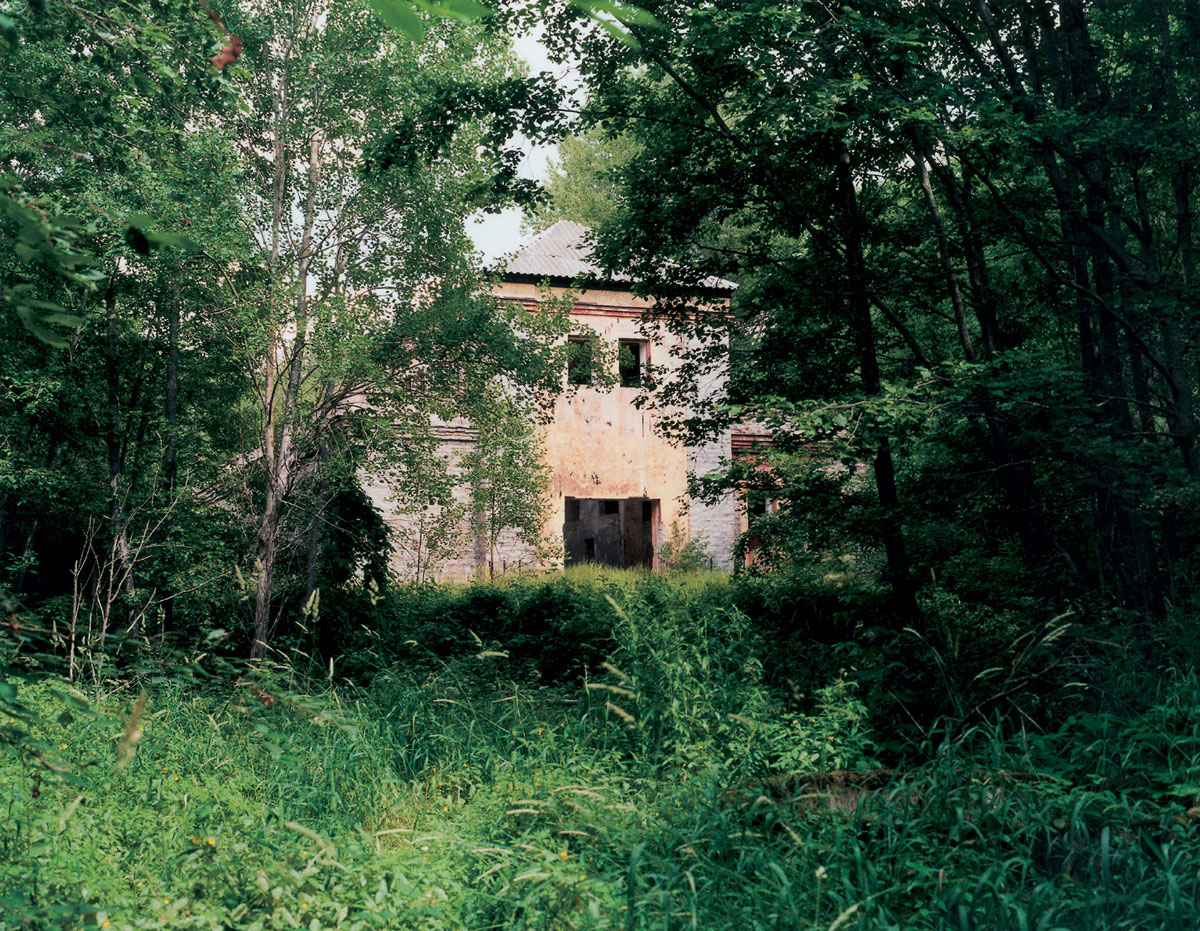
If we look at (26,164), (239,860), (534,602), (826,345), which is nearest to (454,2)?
(239,860)

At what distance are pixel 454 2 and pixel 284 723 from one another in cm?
538

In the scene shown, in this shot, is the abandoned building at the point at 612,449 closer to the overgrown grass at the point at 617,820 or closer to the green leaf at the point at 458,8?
the overgrown grass at the point at 617,820

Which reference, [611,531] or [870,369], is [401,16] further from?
[611,531]

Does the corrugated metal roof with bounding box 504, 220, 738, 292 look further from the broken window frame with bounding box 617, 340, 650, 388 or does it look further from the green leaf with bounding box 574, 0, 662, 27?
the green leaf with bounding box 574, 0, 662, 27

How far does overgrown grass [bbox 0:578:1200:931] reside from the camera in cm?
321

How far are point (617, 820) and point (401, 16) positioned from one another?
144 inches

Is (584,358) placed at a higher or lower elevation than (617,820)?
higher

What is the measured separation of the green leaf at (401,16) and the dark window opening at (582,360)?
9.91 m

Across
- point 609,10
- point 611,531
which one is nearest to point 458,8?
point 609,10

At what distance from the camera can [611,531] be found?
21.8 m

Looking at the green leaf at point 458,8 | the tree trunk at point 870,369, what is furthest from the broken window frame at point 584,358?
the green leaf at point 458,8

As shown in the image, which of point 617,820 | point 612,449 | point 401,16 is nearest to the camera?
point 401,16

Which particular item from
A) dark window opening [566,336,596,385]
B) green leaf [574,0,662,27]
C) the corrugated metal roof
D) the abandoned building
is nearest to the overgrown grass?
green leaf [574,0,662,27]

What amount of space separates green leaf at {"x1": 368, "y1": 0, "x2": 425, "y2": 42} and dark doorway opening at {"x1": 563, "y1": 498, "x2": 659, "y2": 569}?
1705 cm
